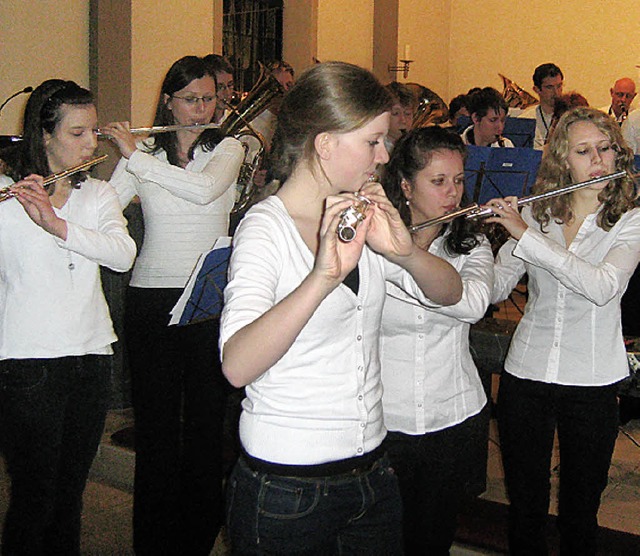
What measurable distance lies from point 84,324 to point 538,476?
4.56 feet

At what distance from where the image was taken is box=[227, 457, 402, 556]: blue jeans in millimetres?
1679

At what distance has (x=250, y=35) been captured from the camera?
28.0ft

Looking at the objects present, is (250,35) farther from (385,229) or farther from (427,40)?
(385,229)

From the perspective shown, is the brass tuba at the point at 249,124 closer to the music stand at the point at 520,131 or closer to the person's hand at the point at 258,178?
the person's hand at the point at 258,178

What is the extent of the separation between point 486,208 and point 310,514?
1.14 meters

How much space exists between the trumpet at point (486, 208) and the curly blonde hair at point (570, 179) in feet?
0.13

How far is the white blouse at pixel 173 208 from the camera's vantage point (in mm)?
3043

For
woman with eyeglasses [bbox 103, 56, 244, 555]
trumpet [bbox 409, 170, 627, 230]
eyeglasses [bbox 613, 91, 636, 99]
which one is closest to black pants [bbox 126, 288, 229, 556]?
woman with eyeglasses [bbox 103, 56, 244, 555]

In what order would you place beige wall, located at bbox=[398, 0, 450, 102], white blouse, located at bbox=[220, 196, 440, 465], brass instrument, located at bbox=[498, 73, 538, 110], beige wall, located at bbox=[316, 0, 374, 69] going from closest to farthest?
white blouse, located at bbox=[220, 196, 440, 465]
brass instrument, located at bbox=[498, 73, 538, 110]
beige wall, located at bbox=[316, 0, 374, 69]
beige wall, located at bbox=[398, 0, 450, 102]

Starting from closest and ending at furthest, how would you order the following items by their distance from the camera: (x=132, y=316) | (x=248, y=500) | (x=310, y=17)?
(x=248, y=500) < (x=132, y=316) < (x=310, y=17)

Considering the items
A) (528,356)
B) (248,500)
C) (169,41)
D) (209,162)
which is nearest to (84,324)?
(209,162)

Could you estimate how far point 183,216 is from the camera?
312 cm

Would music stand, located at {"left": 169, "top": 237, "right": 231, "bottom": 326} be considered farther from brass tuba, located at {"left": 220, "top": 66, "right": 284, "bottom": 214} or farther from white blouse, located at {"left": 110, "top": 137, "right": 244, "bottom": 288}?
brass tuba, located at {"left": 220, "top": 66, "right": 284, "bottom": 214}

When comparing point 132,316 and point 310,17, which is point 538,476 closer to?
point 132,316
